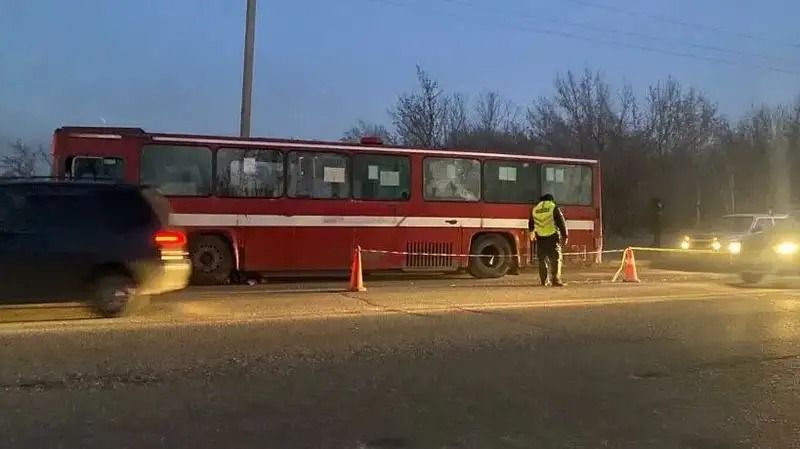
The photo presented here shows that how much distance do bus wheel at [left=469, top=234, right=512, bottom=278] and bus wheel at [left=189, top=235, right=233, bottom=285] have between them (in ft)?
18.7

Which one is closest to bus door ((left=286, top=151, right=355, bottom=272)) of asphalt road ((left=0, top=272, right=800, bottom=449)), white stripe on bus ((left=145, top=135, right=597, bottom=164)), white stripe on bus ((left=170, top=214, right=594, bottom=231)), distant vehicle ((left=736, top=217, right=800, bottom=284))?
white stripe on bus ((left=170, top=214, right=594, bottom=231))

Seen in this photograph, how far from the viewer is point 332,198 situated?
59.6ft

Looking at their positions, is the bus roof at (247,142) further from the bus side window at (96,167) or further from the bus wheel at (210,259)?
the bus wheel at (210,259)

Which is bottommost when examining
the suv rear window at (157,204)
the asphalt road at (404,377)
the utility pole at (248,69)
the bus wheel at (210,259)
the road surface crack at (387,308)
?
the asphalt road at (404,377)

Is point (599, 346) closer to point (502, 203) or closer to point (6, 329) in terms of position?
point (6, 329)

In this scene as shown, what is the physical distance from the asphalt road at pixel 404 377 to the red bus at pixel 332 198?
463cm

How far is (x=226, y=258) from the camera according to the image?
1717cm

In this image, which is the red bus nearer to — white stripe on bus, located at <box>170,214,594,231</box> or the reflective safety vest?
white stripe on bus, located at <box>170,214,594,231</box>

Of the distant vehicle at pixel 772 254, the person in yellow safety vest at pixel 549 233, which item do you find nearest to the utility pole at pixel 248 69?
the person in yellow safety vest at pixel 549 233

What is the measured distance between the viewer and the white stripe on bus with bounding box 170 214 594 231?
1708 centimetres

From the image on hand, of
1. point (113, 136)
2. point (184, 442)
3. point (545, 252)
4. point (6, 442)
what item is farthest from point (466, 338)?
point (113, 136)

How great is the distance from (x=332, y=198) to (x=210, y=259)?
116 inches

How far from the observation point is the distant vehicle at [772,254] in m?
17.6

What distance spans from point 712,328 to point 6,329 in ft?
29.3
